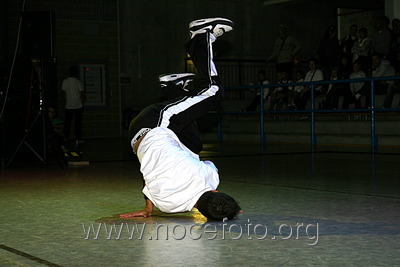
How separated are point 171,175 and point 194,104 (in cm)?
50

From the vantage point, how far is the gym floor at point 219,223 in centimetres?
317

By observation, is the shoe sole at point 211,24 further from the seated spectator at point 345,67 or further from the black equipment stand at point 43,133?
the seated spectator at point 345,67

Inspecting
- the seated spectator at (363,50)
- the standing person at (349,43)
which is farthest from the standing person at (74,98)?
the seated spectator at (363,50)

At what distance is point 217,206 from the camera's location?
13.3ft

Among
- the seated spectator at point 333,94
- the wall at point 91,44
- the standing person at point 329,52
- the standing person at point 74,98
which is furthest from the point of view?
the wall at point 91,44

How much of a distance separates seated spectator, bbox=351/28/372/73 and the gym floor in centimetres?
526

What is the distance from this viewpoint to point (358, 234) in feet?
12.0

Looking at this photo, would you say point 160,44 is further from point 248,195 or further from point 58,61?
point 248,195

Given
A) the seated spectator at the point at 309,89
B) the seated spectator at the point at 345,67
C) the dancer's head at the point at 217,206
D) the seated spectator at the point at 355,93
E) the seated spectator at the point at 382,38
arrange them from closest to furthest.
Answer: the dancer's head at the point at 217,206, the seated spectator at the point at 355,93, the seated spectator at the point at 382,38, the seated spectator at the point at 309,89, the seated spectator at the point at 345,67

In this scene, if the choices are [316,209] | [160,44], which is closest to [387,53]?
[160,44]

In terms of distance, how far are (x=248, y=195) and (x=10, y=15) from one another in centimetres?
1132

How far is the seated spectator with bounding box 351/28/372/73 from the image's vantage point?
40.1ft

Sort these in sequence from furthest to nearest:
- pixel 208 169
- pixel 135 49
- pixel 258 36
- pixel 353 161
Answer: pixel 258 36 → pixel 135 49 → pixel 353 161 → pixel 208 169

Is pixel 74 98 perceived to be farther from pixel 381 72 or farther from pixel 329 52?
pixel 381 72
